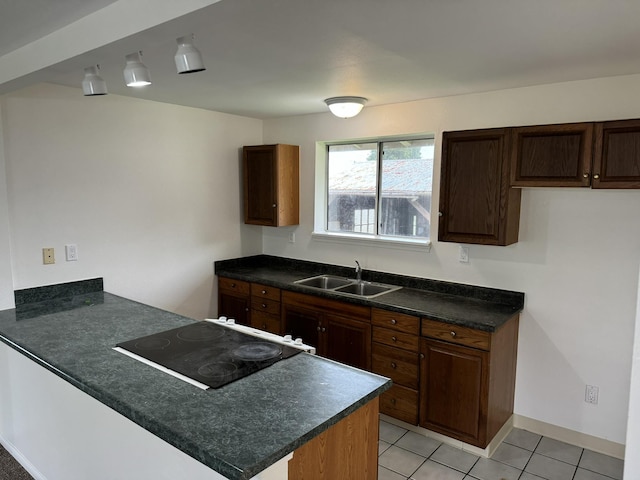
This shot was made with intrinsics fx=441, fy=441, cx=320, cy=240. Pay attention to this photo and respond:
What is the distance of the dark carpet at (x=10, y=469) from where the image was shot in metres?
2.38

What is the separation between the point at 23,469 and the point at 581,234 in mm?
3530

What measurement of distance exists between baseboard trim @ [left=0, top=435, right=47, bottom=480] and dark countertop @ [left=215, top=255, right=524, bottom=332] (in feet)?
6.24

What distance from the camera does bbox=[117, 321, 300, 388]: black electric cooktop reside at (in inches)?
70.2

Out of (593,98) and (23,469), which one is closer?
(23,469)

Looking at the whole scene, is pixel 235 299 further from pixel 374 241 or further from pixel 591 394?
pixel 591 394

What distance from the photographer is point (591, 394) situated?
277 cm

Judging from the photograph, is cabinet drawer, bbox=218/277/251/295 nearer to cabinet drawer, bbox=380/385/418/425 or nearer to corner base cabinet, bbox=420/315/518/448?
cabinet drawer, bbox=380/385/418/425

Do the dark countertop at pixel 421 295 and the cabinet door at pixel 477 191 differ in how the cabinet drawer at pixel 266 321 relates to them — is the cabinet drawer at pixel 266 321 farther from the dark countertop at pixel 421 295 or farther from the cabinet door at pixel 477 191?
the cabinet door at pixel 477 191

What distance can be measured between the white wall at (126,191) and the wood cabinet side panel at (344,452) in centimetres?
231

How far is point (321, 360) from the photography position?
1.96 m

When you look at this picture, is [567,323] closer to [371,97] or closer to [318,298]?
[318,298]

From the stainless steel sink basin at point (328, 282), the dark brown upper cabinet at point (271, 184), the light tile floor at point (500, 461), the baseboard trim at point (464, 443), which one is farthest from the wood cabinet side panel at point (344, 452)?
the dark brown upper cabinet at point (271, 184)

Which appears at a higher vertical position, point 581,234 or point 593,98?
point 593,98

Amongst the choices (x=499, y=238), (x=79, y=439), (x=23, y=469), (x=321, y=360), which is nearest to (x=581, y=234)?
(x=499, y=238)
